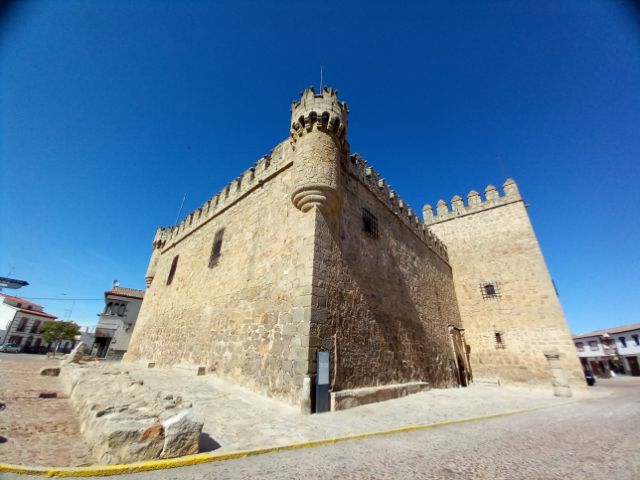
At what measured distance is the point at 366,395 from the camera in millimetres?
6074

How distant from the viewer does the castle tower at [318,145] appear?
273 inches

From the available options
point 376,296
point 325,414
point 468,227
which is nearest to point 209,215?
point 376,296

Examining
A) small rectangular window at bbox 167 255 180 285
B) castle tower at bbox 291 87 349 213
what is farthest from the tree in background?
castle tower at bbox 291 87 349 213

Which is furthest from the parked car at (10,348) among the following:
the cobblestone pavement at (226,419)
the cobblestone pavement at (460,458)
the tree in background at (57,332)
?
the cobblestone pavement at (460,458)

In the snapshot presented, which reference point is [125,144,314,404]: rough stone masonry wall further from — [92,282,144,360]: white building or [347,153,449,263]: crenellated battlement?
[92,282,144,360]: white building

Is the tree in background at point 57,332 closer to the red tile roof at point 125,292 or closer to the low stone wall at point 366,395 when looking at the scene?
the red tile roof at point 125,292

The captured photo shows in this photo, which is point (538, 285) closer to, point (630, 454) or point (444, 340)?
point (444, 340)

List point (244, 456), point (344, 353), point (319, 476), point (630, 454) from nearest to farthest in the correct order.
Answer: point (319, 476) → point (244, 456) → point (630, 454) → point (344, 353)

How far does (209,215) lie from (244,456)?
10.9m

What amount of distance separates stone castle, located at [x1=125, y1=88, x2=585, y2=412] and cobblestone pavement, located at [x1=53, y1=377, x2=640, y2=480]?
212 cm

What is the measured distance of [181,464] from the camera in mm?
2527

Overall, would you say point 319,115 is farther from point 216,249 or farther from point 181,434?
point 181,434

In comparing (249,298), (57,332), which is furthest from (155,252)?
(57,332)

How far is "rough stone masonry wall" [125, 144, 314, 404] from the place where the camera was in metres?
6.04
